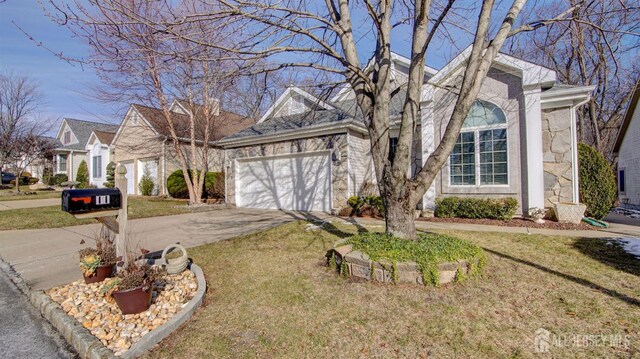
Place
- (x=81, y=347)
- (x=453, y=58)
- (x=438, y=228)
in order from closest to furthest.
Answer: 1. (x=81, y=347)
2. (x=438, y=228)
3. (x=453, y=58)

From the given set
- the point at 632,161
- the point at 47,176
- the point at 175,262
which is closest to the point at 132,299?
the point at 175,262

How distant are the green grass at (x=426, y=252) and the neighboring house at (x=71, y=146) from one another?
29805 mm

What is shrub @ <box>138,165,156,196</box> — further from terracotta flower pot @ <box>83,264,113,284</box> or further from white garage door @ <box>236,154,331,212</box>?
terracotta flower pot @ <box>83,264,113,284</box>

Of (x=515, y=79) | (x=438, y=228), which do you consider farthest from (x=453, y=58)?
(x=438, y=228)

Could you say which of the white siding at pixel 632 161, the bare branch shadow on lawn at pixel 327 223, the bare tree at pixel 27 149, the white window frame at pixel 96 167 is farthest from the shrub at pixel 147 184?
the white siding at pixel 632 161

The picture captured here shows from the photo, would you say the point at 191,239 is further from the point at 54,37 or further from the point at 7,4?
the point at 7,4

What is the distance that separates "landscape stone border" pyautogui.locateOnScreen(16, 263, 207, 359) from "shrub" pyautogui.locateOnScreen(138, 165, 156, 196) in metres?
16.1

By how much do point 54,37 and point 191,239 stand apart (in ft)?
14.5

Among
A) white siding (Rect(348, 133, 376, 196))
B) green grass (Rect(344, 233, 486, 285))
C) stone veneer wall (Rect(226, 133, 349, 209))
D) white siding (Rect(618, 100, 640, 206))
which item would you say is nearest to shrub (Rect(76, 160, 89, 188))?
stone veneer wall (Rect(226, 133, 349, 209))

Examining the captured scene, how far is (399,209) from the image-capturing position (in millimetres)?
4484

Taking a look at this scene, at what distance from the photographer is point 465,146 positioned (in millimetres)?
9016

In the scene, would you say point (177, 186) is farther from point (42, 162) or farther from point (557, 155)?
point (42, 162)

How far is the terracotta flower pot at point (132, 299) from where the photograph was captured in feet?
10.3

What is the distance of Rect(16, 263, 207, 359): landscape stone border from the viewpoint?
2.68 meters
